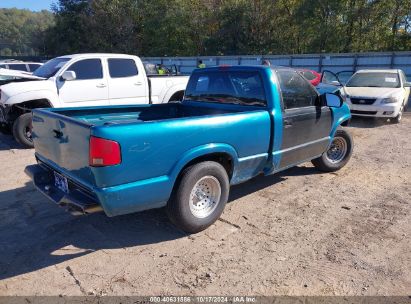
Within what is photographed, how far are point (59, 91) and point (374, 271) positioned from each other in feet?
22.6

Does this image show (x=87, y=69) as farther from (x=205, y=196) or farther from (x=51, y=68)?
(x=205, y=196)

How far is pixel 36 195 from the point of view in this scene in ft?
16.5

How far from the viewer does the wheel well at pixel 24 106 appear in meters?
7.68

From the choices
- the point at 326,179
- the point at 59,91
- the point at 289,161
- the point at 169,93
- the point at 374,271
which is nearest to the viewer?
the point at 374,271

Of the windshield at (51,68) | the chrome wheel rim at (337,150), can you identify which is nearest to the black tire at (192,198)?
the chrome wheel rim at (337,150)

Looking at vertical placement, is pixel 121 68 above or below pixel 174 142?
above

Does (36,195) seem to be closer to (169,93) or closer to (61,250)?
(61,250)

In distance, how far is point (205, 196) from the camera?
4.04 meters

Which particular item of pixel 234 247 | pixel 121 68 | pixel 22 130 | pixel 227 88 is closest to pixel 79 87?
pixel 121 68

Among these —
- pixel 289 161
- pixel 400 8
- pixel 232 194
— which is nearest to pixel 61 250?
pixel 232 194

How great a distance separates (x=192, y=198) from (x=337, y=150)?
3.38 meters

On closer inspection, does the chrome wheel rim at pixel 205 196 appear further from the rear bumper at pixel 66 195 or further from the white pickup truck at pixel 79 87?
the white pickup truck at pixel 79 87

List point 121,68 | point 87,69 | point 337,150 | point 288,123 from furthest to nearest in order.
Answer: point 121,68 < point 87,69 < point 337,150 < point 288,123

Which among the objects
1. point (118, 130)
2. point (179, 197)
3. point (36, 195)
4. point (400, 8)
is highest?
point (400, 8)
